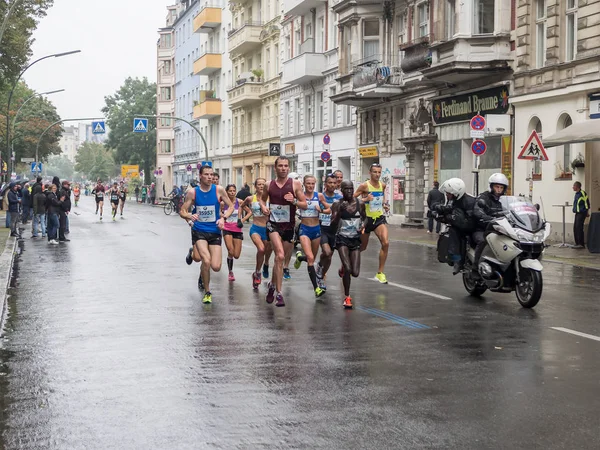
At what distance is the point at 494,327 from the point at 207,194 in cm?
422

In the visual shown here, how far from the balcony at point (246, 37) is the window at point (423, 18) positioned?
2425 cm

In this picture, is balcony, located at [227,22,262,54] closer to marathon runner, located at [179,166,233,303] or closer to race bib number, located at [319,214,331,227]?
race bib number, located at [319,214,331,227]

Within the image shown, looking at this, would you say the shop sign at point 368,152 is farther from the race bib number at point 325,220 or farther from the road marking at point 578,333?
the road marking at point 578,333

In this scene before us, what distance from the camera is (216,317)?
37.5ft

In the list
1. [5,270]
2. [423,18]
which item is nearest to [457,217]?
[5,270]

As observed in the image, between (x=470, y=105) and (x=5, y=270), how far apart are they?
19.2 m

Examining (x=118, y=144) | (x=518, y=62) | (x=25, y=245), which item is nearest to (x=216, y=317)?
(x=25, y=245)

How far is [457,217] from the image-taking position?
1322 cm

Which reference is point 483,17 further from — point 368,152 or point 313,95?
point 313,95

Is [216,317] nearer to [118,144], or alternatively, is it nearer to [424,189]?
[424,189]

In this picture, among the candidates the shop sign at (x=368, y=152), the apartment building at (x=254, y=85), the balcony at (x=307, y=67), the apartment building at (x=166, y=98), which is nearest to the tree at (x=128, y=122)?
the apartment building at (x=166, y=98)

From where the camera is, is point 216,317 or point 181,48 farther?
point 181,48

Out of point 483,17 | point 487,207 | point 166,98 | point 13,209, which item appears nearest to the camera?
point 487,207

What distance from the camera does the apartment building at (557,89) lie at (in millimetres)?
25328
